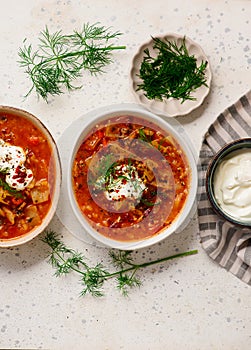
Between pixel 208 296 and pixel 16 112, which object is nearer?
pixel 16 112

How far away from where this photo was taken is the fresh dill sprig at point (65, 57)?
103 inches

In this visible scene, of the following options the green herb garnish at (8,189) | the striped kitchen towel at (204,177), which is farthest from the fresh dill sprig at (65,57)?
the striped kitchen towel at (204,177)

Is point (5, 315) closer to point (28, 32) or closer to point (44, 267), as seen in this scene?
point (44, 267)

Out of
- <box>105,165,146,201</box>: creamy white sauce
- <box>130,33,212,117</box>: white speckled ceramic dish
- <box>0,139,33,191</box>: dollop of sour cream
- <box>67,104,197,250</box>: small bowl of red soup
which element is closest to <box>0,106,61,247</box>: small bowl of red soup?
<box>0,139,33,191</box>: dollop of sour cream

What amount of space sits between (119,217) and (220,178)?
0.44 meters

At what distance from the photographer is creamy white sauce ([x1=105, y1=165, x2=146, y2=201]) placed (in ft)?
8.18

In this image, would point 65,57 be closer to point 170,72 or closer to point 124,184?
point 170,72

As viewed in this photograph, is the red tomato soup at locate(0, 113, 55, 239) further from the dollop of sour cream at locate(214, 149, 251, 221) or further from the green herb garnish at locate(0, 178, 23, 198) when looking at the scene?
the dollop of sour cream at locate(214, 149, 251, 221)

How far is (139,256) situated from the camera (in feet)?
8.68

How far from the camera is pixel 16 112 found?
2465 millimetres

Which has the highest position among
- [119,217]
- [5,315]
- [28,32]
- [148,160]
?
[28,32]

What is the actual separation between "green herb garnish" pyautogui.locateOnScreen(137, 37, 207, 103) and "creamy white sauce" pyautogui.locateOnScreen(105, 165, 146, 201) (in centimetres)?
33

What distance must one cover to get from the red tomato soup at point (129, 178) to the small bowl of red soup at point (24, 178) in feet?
0.39

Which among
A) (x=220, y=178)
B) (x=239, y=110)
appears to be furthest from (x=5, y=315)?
(x=239, y=110)
